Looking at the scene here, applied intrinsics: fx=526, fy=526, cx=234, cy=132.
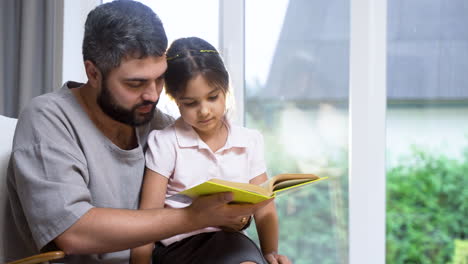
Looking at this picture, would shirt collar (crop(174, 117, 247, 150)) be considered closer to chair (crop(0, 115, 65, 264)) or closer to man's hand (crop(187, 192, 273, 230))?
man's hand (crop(187, 192, 273, 230))

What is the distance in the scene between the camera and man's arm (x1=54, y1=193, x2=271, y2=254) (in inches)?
53.5

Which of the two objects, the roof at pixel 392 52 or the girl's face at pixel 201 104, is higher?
the roof at pixel 392 52

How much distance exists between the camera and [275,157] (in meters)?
2.47

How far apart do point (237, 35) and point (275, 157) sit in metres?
0.59

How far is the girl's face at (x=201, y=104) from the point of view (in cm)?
167

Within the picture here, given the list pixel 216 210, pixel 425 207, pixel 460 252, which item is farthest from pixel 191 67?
pixel 460 252

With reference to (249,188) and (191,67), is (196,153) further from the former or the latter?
(249,188)

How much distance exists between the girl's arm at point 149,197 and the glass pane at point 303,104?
0.90 metres

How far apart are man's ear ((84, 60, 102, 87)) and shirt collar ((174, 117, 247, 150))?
30cm

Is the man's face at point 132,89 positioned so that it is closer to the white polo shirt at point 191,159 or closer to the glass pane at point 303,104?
the white polo shirt at point 191,159

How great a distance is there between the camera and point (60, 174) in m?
1.39

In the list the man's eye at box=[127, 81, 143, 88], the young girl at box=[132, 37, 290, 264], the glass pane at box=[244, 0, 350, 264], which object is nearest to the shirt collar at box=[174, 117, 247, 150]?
the young girl at box=[132, 37, 290, 264]

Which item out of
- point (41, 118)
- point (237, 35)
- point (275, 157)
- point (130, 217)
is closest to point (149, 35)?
point (41, 118)

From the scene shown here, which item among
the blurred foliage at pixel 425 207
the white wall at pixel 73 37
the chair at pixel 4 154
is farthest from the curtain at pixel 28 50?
the blurred foliage at pixel 425 207
